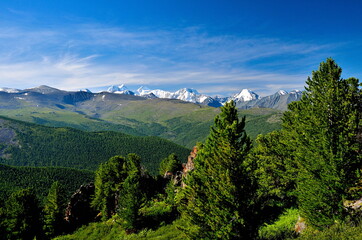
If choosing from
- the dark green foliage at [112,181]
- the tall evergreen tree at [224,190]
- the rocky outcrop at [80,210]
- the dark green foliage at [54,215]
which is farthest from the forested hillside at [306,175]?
the dark green foliage at [54,215]

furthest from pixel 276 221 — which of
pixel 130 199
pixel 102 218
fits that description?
pixel 102 218

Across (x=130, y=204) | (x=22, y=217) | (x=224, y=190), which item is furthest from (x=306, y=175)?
(x=22, y=217)

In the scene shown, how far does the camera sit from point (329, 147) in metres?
22.1

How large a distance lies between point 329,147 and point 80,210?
65.3 meters

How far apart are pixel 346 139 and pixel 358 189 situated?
4.82 meters

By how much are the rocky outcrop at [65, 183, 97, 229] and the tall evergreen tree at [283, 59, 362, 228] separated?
198 ft

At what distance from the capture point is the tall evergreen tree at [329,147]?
21438mm

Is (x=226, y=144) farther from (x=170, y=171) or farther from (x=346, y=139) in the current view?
(x=170, y=171)

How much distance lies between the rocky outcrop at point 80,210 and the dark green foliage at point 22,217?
881 cm

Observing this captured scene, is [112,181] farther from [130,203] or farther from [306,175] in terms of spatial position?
[306,175]

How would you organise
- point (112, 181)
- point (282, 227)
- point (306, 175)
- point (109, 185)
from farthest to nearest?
point (112, 181) → point (109, 185) → point (282, 227) → point (306, 175)

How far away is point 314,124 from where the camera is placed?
23.8 metres

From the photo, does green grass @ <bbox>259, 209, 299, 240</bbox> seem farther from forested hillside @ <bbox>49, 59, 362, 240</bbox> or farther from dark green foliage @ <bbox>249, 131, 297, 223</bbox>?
dark green foliage @ <bbox>249, 131, 297, 223</bbox>

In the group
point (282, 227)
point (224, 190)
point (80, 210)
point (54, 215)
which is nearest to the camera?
point (224, 190)
